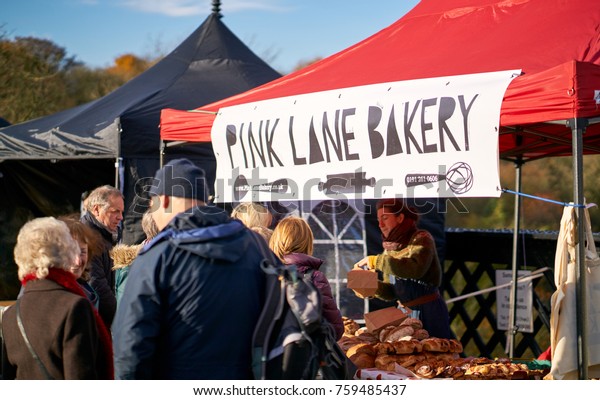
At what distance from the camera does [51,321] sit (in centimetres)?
312

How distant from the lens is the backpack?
3078 mm

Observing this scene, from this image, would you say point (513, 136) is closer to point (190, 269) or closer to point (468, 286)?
point (468, 286)

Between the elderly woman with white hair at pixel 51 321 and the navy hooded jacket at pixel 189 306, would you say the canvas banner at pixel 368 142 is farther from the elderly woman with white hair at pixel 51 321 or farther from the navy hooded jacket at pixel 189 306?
the elderly woman with white hair at pixel 51 321

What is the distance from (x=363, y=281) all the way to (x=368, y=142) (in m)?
1.00

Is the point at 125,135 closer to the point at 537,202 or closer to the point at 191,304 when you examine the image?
the point at 191,304

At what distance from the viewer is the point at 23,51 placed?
19312mm

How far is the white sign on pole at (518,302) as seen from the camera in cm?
775

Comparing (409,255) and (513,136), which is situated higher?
(513,136)

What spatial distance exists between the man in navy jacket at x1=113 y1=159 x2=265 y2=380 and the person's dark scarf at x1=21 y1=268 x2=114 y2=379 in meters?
0.26

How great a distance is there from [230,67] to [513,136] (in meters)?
4.09

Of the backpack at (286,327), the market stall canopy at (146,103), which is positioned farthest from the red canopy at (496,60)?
the market stall canopy at (146,103)

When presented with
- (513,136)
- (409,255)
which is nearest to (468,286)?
(513,136)

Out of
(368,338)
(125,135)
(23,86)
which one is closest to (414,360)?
(368,338)

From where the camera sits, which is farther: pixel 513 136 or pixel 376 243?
pixel 376 243
